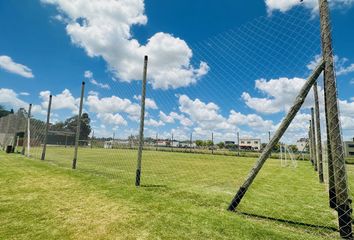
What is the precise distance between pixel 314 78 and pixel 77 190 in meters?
5.10

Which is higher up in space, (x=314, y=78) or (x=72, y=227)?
(x=314, y=78)

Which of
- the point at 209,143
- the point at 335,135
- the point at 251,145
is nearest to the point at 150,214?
the point at 335,135

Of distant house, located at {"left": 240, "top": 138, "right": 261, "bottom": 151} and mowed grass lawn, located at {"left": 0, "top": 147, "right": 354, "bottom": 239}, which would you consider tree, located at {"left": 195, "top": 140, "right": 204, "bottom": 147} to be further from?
mowed grass lawn, located at {"left": 0, "top": 147, "right": 354, "bottom": 239}

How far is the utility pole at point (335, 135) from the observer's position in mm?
3129

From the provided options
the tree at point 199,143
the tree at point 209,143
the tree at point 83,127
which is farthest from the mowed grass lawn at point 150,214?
the tree at point 199,143

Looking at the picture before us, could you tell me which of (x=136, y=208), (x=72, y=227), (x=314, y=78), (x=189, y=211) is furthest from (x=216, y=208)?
(x=314, y=78)

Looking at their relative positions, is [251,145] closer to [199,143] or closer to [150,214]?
[199,143]

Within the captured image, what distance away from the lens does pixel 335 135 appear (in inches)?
129

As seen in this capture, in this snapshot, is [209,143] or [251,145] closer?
[251,145]

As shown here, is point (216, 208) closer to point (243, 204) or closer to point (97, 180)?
point (243, 204)

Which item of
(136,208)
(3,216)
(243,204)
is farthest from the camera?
(243,204)

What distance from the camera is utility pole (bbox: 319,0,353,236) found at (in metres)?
3.13

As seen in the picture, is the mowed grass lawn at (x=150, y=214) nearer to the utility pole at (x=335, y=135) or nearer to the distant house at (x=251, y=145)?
the utility pole at (x=335, y=135)

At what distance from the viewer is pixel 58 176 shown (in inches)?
268
